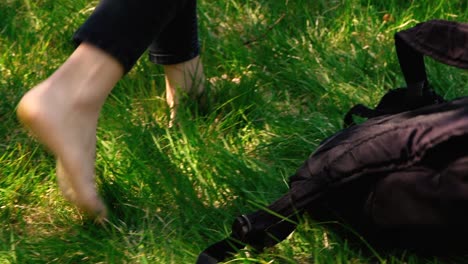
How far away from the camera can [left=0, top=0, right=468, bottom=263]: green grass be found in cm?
187

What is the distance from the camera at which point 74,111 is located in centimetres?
179

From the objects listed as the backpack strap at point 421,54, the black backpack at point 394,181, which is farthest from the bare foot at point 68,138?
the backpack strap at point 421,54

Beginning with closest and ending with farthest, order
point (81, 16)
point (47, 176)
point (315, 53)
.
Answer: point (47, 176), point (315, 53), point (81, 16)

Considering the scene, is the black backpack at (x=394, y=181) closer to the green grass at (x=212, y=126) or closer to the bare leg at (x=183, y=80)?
the green grass at (x=212, y=126)

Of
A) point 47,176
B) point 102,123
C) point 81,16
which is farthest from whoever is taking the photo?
point 81,16

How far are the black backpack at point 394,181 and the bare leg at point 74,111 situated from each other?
323 mm

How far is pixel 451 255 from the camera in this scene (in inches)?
67.9

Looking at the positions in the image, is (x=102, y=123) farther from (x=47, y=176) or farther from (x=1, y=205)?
(x=1, y=205)

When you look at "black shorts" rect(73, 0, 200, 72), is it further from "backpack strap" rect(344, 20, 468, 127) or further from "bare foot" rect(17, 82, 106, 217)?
"backpack strap" rect(344, 20, 468, 127)

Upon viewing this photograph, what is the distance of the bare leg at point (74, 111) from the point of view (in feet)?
5.72

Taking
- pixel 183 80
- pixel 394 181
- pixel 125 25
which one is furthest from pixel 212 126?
pixel 394 181

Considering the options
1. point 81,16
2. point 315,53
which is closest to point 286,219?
point 315,53

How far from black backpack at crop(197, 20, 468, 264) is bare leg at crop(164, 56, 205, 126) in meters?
0.66

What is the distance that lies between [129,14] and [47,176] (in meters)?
0.59
